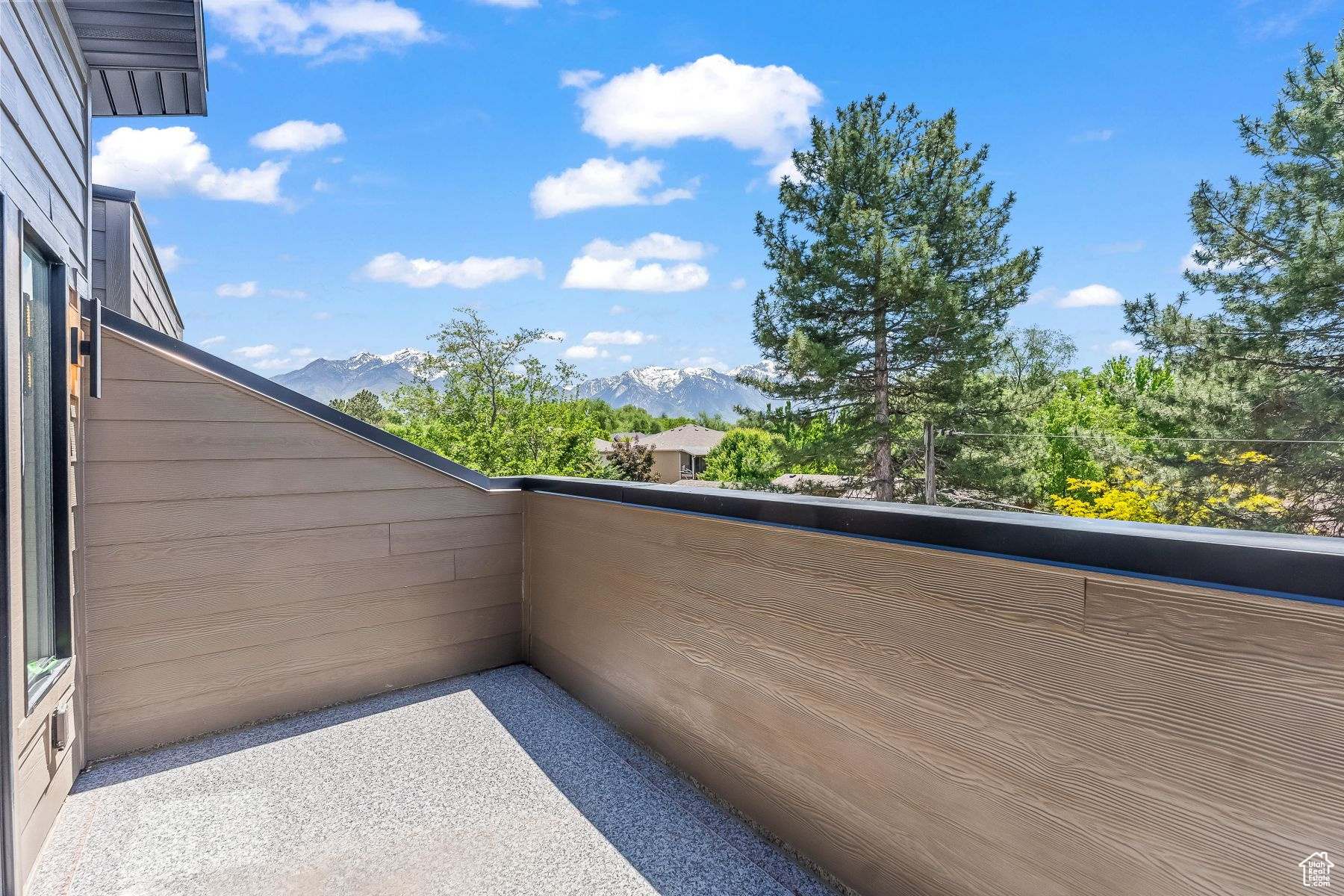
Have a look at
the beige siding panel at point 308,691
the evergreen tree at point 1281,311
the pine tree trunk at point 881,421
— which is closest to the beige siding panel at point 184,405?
the beige siding panel at point 308,691

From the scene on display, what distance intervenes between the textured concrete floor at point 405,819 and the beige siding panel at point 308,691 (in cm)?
6

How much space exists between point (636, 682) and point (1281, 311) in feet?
34.7

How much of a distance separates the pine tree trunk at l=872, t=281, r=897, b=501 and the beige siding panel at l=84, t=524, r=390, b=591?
11.3 m

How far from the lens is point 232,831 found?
1.74 meters

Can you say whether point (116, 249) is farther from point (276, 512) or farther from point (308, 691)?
point (308, 691)

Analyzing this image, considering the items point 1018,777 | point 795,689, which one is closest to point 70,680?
point 795,689

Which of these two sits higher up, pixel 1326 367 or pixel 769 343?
pixel 769 343

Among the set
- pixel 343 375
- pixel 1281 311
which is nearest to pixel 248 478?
pixel 1281 311

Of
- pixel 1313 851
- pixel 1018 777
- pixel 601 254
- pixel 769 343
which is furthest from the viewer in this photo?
pixel 601 254

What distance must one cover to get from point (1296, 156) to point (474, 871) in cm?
1254

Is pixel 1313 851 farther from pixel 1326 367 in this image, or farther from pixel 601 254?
pixel 601 254

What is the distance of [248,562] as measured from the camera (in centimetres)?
234

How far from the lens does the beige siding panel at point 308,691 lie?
7.03 feet

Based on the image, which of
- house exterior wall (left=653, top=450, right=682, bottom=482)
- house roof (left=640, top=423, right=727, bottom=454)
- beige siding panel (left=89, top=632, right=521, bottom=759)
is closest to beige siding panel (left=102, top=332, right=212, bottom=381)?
beige siding panel (left=89, top=632, right=521, bottom=759)
